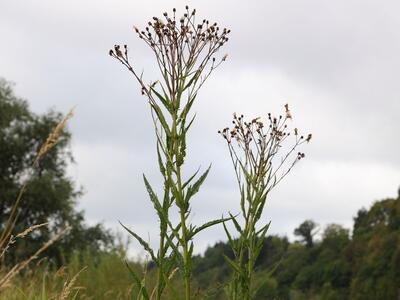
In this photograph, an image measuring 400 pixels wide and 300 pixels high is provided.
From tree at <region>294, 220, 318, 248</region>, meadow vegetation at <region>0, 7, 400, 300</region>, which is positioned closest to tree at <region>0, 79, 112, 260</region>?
meadow vegetation at <region>0, 7, 400, 300</region>

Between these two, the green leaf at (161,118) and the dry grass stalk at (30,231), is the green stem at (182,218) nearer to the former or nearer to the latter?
the green leaf at (161,118)

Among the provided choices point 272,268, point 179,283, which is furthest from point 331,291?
point 272,268

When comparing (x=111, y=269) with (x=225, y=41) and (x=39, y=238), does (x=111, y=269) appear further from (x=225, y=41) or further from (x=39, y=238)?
(x=39, y=238)

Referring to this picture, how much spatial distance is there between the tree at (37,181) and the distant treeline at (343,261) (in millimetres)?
23716

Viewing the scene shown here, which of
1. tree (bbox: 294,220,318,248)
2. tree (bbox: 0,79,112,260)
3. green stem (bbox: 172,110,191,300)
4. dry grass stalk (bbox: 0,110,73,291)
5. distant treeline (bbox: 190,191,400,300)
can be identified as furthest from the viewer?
tree (bbox: 294,220,318,248)

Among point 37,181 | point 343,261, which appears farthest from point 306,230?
point 37,181

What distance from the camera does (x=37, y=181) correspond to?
33938 mm

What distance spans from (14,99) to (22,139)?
9.31ft

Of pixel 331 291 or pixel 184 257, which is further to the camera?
pixel 331 291

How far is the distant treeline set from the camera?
232 ft

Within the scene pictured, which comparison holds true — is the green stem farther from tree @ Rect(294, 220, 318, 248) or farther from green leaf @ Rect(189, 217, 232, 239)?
tree @ Rect(294, 220, 318, 248)

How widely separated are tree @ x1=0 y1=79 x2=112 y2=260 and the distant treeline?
2372cm

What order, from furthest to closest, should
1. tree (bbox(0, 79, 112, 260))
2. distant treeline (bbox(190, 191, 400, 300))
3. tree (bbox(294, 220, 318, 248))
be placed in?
tree (bbox(294, 220, 318, 248)) < distant treeline (bbox(190, 191, 400, 300)) < tree (bbox(0, 79, 112, 260))

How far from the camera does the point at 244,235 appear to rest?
4.28 m
